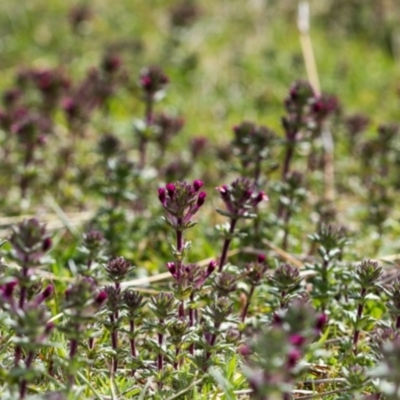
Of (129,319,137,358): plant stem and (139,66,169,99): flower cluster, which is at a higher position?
(139,66,169,99): flower cluster

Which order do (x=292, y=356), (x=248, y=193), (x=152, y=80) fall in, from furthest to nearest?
(x=152, y=80), (x=248, y=193), (x=292, y=356)

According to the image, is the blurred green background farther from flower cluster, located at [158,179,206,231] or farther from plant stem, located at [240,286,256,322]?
flower cluster, located at [158,179,206,231]

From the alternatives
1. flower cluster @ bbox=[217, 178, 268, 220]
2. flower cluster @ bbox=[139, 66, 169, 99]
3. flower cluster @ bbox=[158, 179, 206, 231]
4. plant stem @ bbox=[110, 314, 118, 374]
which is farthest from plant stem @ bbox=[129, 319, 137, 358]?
flower cluster @ bbox=[139, 66, 169, 99]

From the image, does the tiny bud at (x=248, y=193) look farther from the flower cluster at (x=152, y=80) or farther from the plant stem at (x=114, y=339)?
the flower cluster at (x=152, y=80)

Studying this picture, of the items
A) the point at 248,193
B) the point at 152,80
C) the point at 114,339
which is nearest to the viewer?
the point at 114,339

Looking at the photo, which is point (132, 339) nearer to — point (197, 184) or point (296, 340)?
point (197, 184)

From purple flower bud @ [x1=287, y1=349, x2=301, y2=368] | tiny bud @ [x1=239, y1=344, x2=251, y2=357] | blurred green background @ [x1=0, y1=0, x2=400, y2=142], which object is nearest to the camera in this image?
purple flower bud @ [x1=287, y1=349, x2=301, y2=368]

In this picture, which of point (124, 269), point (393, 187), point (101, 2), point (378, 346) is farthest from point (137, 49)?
point (378, 346)

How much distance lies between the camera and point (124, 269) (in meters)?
3.14

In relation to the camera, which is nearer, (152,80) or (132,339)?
(132,339)

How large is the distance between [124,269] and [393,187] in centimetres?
302

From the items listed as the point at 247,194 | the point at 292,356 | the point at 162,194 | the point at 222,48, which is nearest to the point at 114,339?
the point at 162,194

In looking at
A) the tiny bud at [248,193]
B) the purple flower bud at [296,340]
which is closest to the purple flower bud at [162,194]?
the tiny bud at [248,193]

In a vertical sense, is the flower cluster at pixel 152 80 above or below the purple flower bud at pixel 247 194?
above
